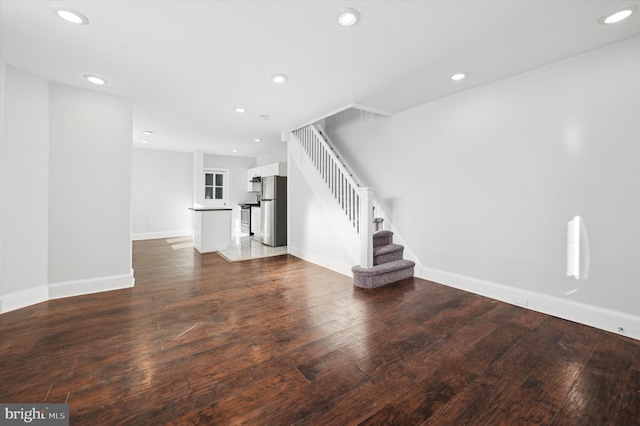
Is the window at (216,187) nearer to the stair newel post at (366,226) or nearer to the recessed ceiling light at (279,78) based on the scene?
the recessed ceiling light at (279,78)

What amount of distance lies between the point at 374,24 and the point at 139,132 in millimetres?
5268

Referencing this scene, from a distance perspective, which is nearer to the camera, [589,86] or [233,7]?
[233,7]

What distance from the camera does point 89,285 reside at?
311cm

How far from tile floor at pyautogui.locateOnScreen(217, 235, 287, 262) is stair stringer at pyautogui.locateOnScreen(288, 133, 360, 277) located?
1.48 ft

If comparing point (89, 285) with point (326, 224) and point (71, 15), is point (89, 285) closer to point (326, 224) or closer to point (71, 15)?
point (71, 15)

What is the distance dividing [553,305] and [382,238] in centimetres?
205

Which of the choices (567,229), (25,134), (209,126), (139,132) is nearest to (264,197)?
(209,126)

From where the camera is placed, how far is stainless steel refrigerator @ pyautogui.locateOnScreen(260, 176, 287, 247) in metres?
5.99

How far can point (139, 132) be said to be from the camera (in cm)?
525

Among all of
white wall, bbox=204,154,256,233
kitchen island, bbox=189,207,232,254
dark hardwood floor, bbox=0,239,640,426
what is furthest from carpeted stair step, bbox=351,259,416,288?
white wall, bbox=204,154,256,233

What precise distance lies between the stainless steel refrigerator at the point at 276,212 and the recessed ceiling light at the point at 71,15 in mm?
4174

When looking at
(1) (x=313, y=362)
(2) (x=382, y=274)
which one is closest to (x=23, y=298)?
(1) (x=313, y=362)

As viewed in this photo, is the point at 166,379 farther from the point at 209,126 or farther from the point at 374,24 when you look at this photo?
the point at 209,126

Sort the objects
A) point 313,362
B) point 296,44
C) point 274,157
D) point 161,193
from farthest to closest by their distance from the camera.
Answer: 1. point 274,157
2. point 161,193
3. point 296,44
4. point 313,362
